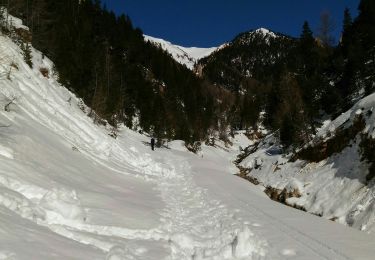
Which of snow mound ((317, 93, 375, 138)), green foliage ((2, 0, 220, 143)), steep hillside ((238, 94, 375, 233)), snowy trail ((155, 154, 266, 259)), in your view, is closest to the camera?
snowy trail ((155, 154, 266, 259))

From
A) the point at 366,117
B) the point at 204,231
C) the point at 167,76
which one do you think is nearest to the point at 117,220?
the point at 204,231

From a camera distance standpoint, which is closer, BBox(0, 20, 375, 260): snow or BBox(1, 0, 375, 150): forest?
BBox(0, 20, 375, 260): snow

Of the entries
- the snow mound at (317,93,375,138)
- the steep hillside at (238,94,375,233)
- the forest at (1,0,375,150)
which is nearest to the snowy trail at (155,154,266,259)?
the steep hillside at (238,94,375,233)

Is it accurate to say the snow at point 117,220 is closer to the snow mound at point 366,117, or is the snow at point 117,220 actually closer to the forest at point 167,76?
the snow mound at point 366,117

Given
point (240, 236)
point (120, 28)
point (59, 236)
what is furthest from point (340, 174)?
point (120, 28)

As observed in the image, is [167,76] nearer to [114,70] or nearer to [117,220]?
[114,70]

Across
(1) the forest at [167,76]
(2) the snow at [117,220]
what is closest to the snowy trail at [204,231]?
(2) the snow at [117,220]

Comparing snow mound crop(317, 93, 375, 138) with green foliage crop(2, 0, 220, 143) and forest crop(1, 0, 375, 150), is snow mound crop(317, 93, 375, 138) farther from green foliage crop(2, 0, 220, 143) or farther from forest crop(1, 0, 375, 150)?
green foliage crop(2, 0, 220, 143)

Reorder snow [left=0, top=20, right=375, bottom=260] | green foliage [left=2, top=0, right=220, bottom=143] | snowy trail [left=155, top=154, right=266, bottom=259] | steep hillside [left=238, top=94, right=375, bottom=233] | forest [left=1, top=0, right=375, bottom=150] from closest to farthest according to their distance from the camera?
snow [left=0, top=20, right=375, bottom=260] → snowy trail [left=155, top=154, right=266, bottom=259] → steep hillside [left=238, top=94, right=375, bottom=233] → forest [left=1, top=0, right=375, bottom=150] → green foliage [left=2, top=0, right=220, bottom=143]

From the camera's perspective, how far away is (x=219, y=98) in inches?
5310

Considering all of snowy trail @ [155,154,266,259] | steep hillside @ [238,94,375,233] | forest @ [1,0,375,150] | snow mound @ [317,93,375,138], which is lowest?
snowy trail @ [155,154,266,259]

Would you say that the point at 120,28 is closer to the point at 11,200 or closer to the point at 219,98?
the point at 219,98

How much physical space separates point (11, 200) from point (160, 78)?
87.3 m

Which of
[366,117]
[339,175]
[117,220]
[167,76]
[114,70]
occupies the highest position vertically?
[167,76]
